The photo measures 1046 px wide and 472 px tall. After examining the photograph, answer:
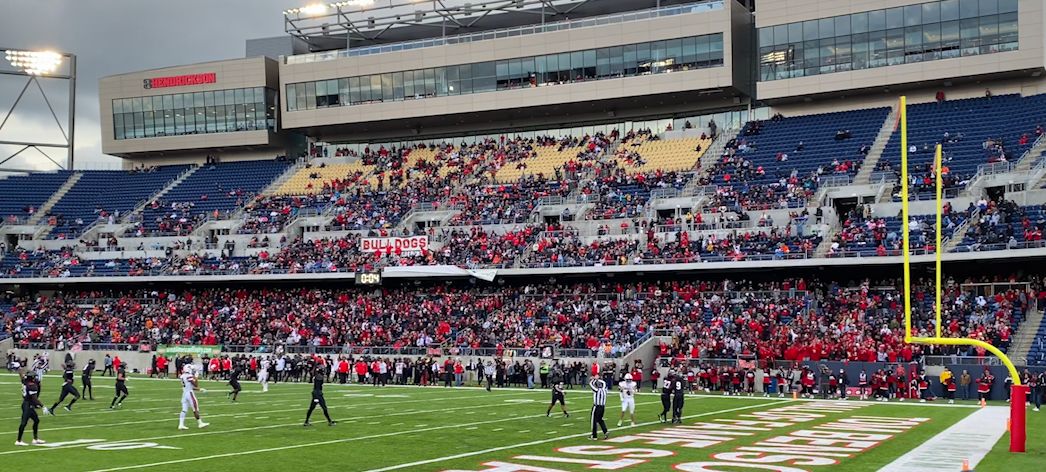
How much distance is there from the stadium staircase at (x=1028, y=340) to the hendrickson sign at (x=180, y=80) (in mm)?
48313

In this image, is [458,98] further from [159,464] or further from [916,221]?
[159,464]

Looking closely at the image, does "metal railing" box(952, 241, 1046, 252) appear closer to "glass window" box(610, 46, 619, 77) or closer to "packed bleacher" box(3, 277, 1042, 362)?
"packed bleacher" box(3, 277, 1042, 362)

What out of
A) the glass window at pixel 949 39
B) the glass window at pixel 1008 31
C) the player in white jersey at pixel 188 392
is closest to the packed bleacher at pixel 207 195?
the player in white jersey at pixel 188 392

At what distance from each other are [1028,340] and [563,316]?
16154 mm

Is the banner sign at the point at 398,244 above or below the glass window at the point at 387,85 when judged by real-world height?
below

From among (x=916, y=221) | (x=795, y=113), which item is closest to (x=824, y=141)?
(x=795, y=113)

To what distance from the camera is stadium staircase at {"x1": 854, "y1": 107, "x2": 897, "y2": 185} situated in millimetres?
43562

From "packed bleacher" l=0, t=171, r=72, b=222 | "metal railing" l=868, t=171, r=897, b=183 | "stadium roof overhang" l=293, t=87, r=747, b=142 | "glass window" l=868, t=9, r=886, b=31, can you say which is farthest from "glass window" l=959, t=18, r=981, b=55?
"packed bleacher" l=0, t=171, r=72, b=222

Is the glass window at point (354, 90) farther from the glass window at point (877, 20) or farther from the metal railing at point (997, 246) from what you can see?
the metal railing at point (997, 246)

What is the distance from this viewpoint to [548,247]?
4478 cm

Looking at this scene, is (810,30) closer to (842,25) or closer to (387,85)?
(842,25)

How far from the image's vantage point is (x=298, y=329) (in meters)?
44.7

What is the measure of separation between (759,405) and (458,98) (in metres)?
34.6

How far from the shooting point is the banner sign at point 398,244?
156 feet
